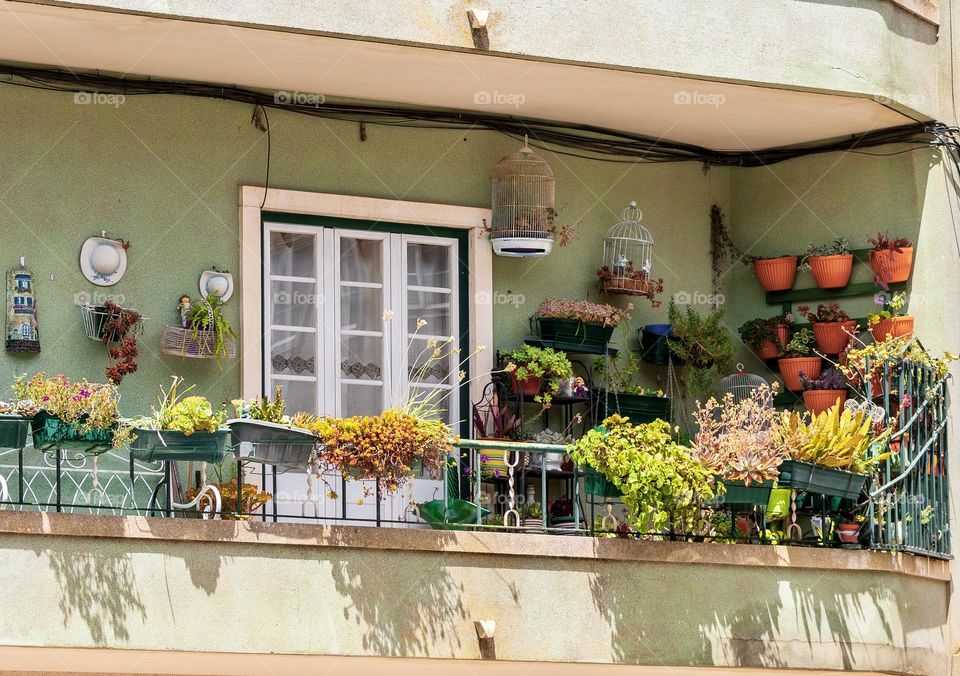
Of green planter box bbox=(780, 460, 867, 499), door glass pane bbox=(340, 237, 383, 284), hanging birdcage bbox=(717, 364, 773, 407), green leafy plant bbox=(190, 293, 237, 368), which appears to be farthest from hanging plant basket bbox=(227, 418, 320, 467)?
hanging birdcage bbox=(717, 364, 773, 407)

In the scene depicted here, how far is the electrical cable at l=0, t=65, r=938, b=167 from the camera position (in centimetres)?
1166

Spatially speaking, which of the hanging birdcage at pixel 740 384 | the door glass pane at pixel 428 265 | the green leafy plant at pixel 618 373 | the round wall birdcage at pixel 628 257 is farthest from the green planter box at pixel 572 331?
the hanging birdcage at pixel 740 384

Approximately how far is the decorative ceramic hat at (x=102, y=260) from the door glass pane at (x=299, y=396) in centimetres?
149

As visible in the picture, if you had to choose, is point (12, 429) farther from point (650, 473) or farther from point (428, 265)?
point (650, 473)

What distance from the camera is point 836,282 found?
13.3 m

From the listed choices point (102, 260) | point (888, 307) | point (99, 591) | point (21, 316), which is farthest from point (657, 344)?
point (99, 591)

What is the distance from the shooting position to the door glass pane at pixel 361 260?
12.5m

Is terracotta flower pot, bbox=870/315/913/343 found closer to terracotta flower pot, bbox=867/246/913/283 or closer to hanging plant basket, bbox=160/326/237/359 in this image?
terracotta flower pot, bbox=867/246/913/283

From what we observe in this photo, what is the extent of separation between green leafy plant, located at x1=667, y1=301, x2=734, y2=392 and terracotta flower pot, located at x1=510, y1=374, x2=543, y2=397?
135 centimetres

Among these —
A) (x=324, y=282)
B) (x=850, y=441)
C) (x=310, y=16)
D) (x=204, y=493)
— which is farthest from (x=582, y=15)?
(x=204, y=493)

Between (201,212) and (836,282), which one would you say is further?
(836,282)

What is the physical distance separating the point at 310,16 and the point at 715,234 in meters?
4.81

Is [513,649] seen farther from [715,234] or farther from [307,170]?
[715,234]

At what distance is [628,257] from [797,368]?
1691 millimetres
